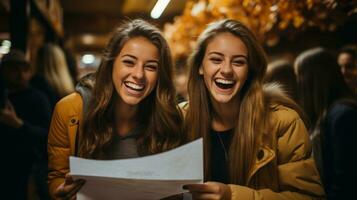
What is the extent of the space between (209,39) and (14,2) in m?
1.17

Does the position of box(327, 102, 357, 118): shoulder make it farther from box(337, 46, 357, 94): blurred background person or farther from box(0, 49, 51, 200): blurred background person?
box(0, 49, 51, 200): blurred background person

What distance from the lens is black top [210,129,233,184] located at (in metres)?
1.63

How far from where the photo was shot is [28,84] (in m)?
1.98

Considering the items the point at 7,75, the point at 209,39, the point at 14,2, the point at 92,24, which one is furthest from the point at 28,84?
the point at 92,24

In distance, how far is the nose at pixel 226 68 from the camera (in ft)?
5.11

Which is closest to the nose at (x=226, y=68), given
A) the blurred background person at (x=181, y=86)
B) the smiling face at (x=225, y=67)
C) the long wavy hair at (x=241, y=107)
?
the smiling face at (x=225, y=67)

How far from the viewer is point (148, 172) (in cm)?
128

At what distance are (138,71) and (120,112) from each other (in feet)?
0.67

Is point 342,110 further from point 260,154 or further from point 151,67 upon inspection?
point 151,67

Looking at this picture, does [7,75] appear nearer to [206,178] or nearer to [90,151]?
[90,151]

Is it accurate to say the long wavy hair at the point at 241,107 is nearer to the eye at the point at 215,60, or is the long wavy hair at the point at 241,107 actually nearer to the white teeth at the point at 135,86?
the eye at the point at 215,60

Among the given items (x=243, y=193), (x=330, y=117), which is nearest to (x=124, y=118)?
(x=243, y=193)

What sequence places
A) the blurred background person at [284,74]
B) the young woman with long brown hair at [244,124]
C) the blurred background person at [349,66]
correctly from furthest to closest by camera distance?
the blurred background person at [349,66] → the blurred background person at [284,74] → the young woman with long brown hair at [244,124]

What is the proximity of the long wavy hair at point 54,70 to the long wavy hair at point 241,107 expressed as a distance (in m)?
0.57
